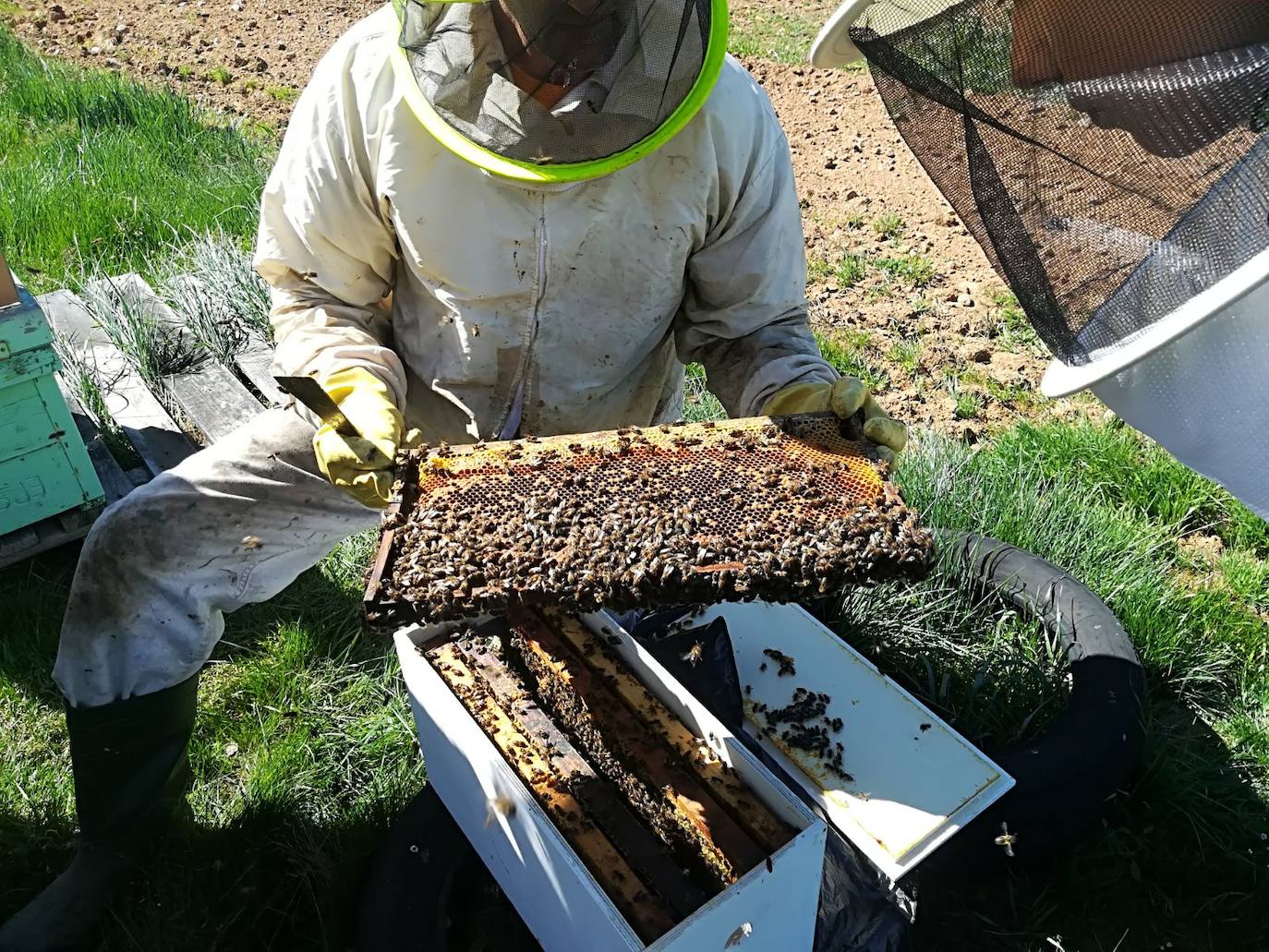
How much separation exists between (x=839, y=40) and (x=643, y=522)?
96cm

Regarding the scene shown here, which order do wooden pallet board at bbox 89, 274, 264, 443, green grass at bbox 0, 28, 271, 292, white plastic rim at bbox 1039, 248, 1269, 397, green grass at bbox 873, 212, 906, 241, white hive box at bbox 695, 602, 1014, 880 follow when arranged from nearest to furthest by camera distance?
1. white plastic rim at bbox 1039, 248, 1269, 397
2. white hive box at bbox 695, 602, 1014, 880
3. wooden pallet board at bbox 89, 274, 264, 443
4. green grass at bbox 0, 28, 271, 292
5. green grass at bbox 873, 212, 906, 241

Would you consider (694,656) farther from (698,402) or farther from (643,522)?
(698,402)

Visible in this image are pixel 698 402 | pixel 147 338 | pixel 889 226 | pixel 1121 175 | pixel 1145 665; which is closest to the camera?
pixel 1121 175

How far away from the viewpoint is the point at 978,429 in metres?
4.12

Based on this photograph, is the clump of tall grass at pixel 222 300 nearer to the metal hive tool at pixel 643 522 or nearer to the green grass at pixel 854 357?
the green grass at pixel 854 357

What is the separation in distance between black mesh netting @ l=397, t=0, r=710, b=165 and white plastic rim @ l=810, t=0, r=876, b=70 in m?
0.40

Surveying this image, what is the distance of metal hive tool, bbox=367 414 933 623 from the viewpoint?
5.90ft

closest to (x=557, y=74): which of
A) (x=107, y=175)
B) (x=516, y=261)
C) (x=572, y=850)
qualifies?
(x=516, y=261)

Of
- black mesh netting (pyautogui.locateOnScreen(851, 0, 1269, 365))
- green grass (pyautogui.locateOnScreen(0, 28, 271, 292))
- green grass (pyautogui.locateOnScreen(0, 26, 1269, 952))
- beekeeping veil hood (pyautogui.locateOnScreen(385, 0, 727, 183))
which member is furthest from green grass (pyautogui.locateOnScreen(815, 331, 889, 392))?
green grass (pyautogui.locateOnScreen(0, 28, 271, 292))

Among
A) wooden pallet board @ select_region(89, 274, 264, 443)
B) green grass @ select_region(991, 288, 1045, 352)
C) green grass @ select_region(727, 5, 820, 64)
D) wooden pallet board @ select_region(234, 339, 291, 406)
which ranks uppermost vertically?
green grass @ select_region(727, 5, 820, 64)

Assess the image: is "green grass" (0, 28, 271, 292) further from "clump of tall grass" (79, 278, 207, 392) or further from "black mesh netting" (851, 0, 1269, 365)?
"black mesh netting" (851, 0, 1269, 365)

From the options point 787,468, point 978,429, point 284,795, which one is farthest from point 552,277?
point 978,429

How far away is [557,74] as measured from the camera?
2.00 meters

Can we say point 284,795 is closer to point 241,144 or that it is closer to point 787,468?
point 787,468
